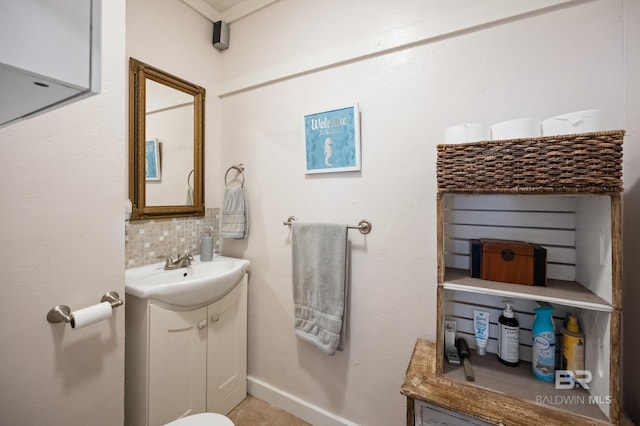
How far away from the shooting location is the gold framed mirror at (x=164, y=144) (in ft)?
4.83

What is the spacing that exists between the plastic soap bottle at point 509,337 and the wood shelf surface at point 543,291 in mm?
167

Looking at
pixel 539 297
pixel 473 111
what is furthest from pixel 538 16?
pixel 539 297

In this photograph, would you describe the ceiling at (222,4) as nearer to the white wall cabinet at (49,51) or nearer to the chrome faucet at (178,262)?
the chrome faucet at (178,262)

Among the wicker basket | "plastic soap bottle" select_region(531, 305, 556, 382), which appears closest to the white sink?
the wicker basket

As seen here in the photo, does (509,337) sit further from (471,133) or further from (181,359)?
(181,359)

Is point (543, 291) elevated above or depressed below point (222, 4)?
below

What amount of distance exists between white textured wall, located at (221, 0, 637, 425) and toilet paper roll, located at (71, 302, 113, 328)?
878mm

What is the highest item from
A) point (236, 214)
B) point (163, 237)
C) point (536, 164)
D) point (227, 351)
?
point (536, 164)

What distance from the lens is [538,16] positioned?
1038mm

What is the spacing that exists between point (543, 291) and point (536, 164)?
0.43 meters

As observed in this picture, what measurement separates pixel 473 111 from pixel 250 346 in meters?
1.87

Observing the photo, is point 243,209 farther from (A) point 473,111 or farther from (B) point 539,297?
(B) point 539,297

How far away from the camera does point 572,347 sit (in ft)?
→ 3.01

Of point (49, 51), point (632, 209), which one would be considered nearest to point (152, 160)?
point (49, 51)
